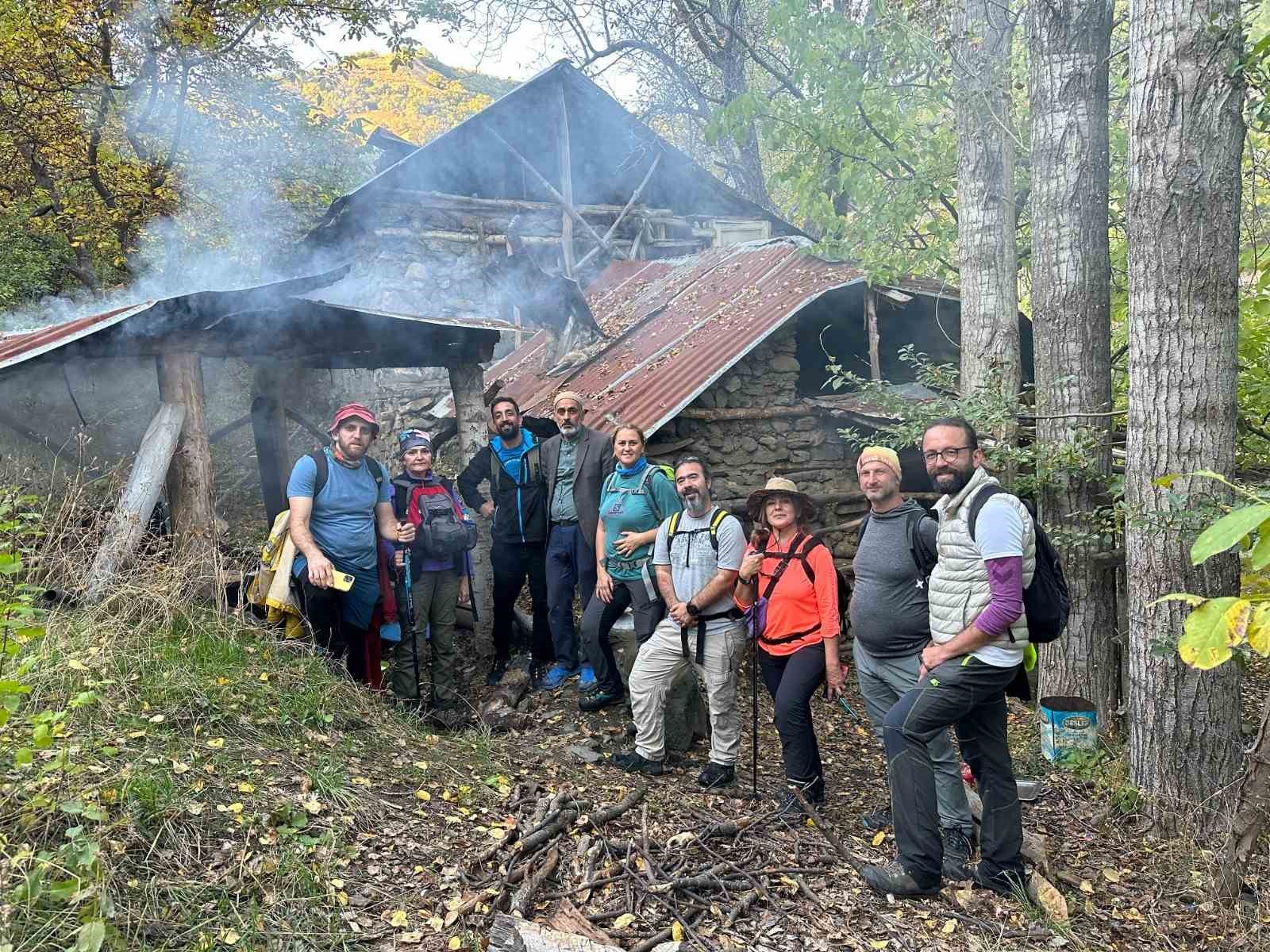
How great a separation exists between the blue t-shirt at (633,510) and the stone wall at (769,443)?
2233mm

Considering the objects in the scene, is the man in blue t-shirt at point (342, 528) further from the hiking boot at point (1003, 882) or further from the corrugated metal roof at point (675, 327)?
the hiking boot at point (1003, 882)

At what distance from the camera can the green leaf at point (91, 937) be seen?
295 cm

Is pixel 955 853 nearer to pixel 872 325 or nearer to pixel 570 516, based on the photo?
pixel 570 516

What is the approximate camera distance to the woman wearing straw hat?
15.9ft

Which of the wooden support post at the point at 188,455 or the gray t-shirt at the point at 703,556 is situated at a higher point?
the wooden support post at the point at 188,455

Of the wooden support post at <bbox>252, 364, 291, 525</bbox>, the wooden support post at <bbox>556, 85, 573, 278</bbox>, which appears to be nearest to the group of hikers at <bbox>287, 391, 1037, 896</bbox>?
the wooden support post at <bbox>252, 364, 291, 525</bbox>

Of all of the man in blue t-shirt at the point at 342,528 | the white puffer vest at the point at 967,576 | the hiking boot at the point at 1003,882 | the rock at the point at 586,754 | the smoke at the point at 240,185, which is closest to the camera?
the white puffer vest at the point at 967,576

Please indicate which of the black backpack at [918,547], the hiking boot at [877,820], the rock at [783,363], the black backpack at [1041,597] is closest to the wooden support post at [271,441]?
the rock at [783,363]

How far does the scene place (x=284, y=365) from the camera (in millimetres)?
9883

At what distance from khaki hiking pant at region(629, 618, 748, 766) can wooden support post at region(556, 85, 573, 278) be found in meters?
9.77

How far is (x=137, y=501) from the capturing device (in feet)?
19.9

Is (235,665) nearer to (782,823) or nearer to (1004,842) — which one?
(782,823)

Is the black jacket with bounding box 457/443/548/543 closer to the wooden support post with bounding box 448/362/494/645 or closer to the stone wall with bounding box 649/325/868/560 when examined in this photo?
the wooden support post with bounding box 448/362/494/645

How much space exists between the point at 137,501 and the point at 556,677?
3055mm
